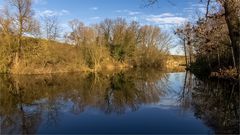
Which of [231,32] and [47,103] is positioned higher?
[231,32]

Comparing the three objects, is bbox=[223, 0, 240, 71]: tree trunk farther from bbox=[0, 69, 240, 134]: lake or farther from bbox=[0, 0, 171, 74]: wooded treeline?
bbox=[0, 0, 171, 74]: wooded treeline

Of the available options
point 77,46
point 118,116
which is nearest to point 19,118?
point 118,116

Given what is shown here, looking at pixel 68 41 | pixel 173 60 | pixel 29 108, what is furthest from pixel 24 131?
pixel 173 60

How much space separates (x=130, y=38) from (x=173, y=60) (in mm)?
22253

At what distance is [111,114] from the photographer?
11.5m

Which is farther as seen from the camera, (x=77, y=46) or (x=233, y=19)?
(x=77, y=46)

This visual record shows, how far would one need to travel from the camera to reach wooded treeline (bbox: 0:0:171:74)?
38.7m

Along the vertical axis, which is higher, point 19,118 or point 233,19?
point 233,19

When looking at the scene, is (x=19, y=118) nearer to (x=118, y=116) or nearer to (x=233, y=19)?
(x=118, y=116)

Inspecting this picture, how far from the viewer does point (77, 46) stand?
2023 inches

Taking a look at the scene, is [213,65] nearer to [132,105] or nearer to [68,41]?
[132,105]

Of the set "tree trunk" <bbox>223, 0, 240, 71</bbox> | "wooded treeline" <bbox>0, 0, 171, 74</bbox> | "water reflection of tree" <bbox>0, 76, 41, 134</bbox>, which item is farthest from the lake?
"wooded treeline" <bbox>0, 0, 171, 74</bbox>

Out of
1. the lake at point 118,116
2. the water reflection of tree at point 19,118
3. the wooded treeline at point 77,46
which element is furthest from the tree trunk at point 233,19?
the wooded treeline at point 77,46

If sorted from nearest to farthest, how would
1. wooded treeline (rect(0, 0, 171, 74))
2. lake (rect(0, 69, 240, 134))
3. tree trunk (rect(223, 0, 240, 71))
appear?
1. lake (rect(0, 69, 240, 134))
2. tree trunk (rect(223, 0, 240, 71))
3. wooded treeline (rect(0, 0, 171, 74))
